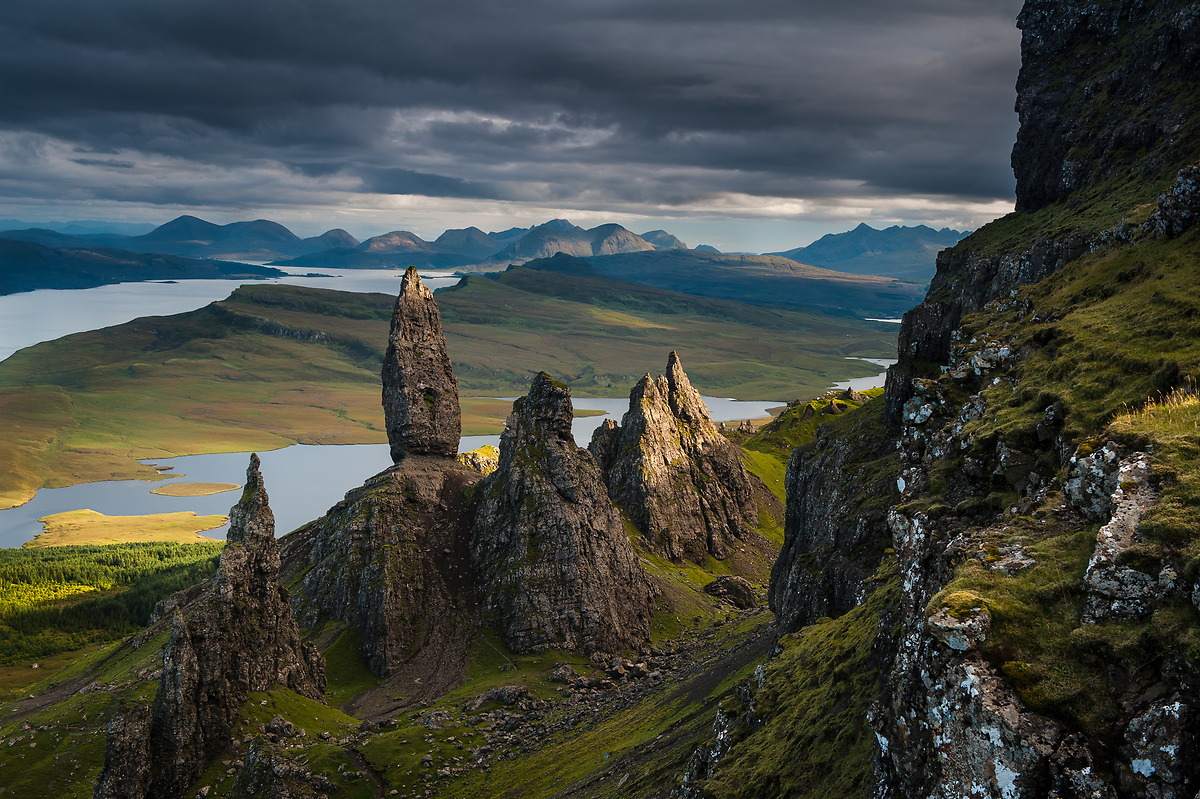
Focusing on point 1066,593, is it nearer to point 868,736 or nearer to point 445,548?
point 868,736

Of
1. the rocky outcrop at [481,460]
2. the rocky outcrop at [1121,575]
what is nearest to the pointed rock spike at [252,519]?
the rocky outcrop at [481,460]

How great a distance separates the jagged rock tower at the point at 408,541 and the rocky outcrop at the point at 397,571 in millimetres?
166

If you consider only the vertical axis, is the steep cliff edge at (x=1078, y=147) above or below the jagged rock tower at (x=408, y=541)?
above

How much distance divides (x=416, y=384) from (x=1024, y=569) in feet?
449

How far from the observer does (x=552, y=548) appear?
133375 millimetres

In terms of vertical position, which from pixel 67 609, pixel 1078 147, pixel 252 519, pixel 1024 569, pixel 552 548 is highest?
pixel 1078 147

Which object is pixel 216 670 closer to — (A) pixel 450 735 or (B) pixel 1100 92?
(A) pixel 450 735

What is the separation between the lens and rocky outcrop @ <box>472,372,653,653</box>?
129625mm

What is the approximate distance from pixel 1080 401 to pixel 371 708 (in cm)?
9865

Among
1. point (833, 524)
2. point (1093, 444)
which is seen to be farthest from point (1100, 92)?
point (1093, 444)

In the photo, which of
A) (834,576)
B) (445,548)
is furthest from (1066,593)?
(445,548)

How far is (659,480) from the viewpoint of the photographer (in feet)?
595

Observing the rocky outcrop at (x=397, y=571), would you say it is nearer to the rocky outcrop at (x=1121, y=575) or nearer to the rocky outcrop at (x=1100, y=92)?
the rocky outcrop at (x=1100, y=92)

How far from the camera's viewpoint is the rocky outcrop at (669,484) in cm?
17750
